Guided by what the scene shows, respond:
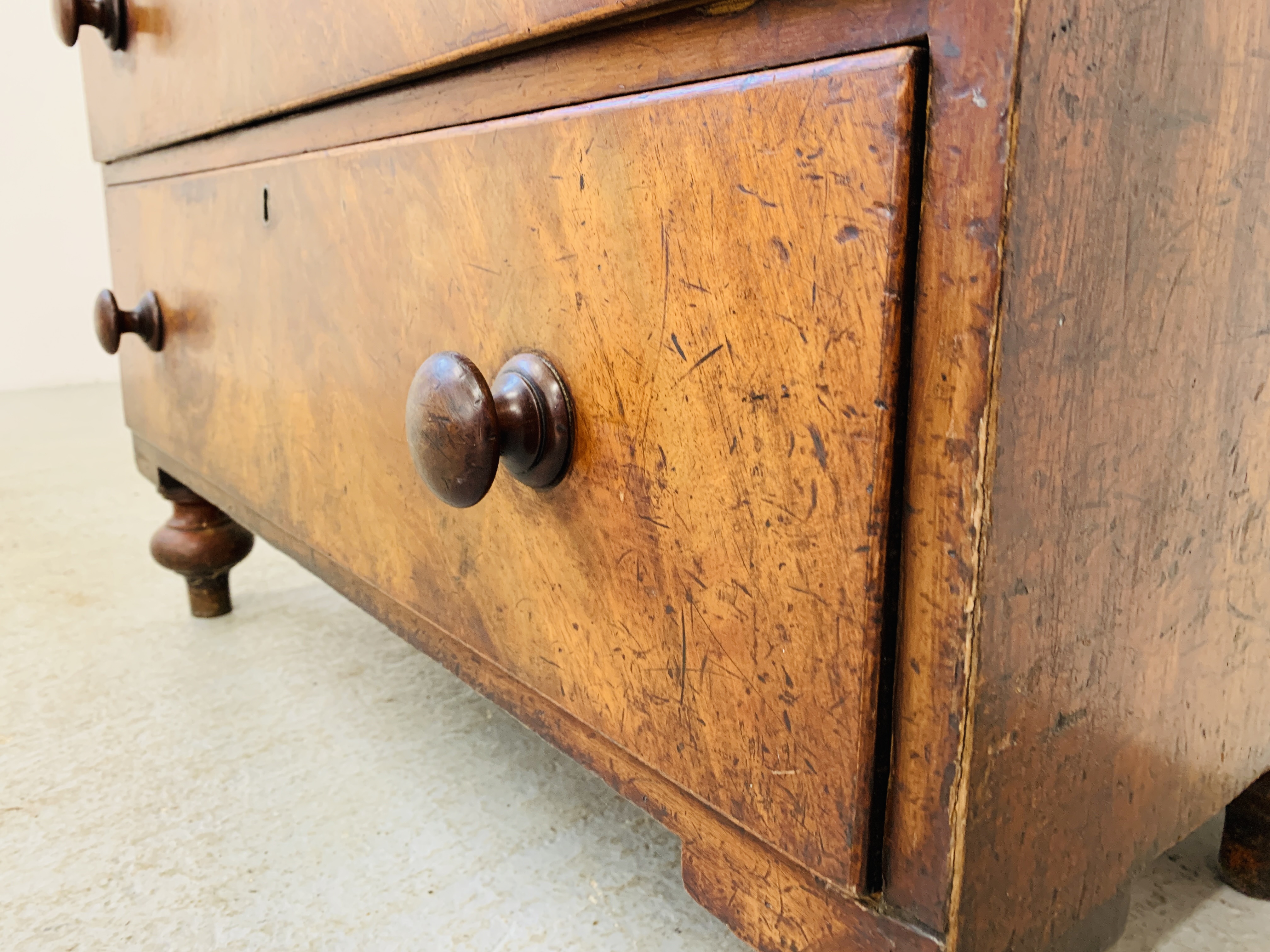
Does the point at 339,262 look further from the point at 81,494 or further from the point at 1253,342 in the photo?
the point at 81,494

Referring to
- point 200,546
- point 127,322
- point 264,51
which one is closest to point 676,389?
point 264,51

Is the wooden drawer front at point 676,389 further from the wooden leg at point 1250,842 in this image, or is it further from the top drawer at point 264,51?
the wooden leg at point 1250,842

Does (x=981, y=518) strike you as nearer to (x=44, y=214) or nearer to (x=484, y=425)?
(x=484, y=425)

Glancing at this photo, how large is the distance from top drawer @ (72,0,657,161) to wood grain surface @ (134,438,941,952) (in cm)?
30

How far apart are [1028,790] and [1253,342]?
0.62 feet

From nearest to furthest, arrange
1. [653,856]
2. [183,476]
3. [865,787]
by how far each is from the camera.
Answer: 1. [865,787]
2. [653,856]
3. [183,476]

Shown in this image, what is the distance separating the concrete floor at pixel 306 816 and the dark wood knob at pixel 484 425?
1.10 ft

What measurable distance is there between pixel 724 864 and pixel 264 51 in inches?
20.9

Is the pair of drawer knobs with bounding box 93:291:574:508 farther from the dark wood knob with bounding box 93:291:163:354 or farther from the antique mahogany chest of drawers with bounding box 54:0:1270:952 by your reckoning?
the dark wood knob with bounding box 93:291:163:354

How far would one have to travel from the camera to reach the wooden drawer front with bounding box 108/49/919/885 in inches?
11.4

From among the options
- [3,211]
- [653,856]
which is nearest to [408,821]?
[653,856]

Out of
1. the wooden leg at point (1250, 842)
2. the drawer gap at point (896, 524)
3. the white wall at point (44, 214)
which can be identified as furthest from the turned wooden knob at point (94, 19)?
the white wall at point (44, 214)

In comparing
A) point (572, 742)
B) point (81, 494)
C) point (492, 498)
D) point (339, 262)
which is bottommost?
point (81, 494)

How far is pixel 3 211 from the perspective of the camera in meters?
2.81
